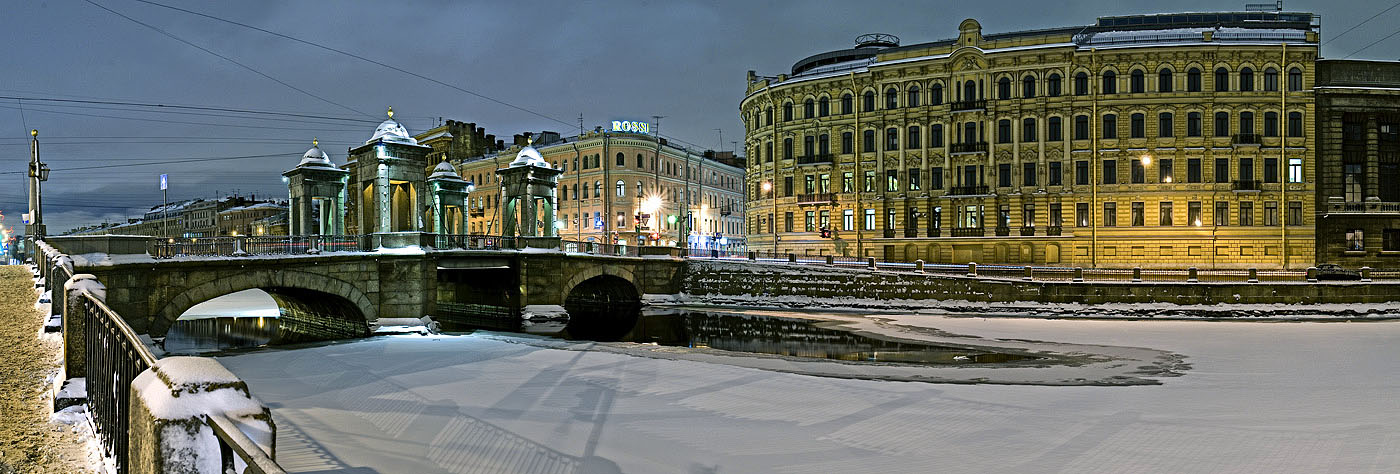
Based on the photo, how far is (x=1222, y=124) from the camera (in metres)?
52.0

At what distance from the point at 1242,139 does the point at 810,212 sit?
29987mm

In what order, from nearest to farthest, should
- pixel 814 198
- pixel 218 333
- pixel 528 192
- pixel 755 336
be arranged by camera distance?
pixel 755 336
pixel 218 333
pixel 528 192
pixel 814 198

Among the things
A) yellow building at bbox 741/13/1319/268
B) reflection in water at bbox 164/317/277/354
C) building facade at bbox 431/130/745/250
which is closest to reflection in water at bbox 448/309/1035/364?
reflection in water at bbox 164/317/277/354

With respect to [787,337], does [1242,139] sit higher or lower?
higher

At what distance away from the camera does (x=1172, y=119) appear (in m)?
52.0

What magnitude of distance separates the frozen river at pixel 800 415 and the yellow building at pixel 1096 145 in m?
27.8

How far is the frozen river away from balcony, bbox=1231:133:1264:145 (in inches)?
1195

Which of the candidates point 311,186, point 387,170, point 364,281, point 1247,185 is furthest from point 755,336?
point 1247,185

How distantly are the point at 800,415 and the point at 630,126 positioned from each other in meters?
65.6

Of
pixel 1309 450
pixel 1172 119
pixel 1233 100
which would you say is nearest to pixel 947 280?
pixel 1172 119

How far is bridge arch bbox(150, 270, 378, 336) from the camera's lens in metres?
26.6

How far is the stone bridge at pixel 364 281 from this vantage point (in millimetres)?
25453

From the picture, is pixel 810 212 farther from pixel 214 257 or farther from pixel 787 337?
pixel 214 257

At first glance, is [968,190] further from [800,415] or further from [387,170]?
[800,415]
